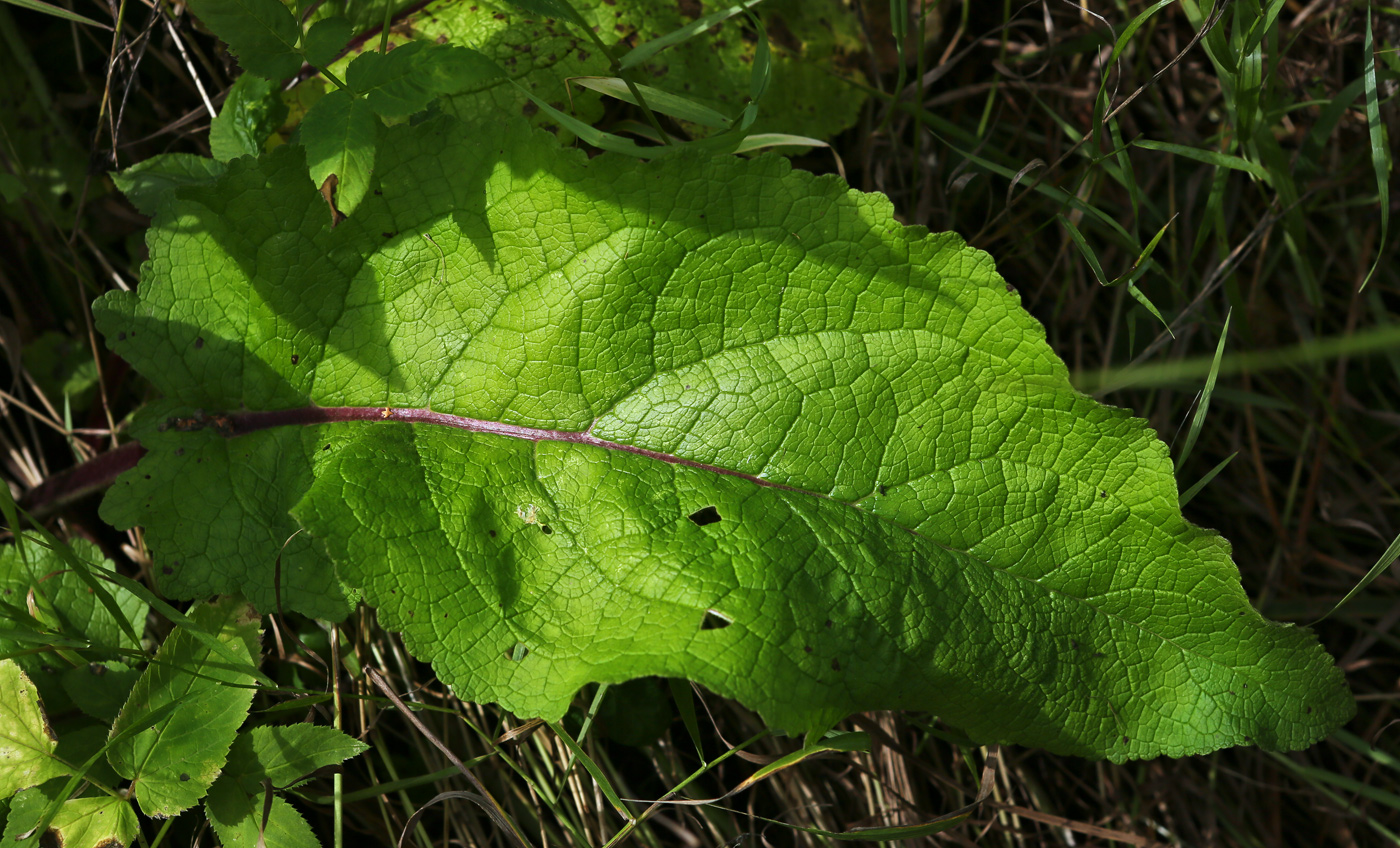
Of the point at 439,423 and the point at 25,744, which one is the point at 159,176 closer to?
the point at 439,423

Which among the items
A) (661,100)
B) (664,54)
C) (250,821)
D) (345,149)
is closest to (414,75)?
(345,149)

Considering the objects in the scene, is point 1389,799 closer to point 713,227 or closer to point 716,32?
point 713,227

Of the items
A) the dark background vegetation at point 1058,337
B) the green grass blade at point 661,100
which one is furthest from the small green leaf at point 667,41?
the dark background vegetation at point 1058,337

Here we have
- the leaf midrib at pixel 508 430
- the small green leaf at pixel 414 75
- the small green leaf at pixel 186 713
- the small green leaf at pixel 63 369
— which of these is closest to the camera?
the small green leaf at pixel 414 75

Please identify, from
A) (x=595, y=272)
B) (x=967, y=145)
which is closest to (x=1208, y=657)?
(x=595, y=272)

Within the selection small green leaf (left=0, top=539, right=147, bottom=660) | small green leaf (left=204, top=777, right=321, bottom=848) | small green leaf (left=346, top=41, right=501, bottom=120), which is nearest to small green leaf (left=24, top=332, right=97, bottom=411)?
small green leaf (left=0, top=539, right=147, bottom=660)

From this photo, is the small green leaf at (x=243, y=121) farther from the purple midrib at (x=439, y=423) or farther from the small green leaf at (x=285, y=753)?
the small green leaf at (x=285, y=753)
